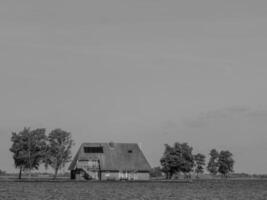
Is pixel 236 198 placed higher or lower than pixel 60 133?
lower

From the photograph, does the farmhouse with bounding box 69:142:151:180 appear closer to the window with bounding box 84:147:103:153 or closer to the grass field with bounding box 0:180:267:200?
the window with bounding box 84:147:103:153

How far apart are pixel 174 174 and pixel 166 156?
6490mm

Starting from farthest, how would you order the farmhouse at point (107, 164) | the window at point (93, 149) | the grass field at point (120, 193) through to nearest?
the window at point (93, 149) → the farmhouse at point (107, 164) → the grass field at point (120, 193)

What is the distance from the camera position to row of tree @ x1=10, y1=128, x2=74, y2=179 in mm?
144500

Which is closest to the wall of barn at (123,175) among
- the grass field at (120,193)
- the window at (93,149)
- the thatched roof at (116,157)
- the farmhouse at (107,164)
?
the farmhouse at (107,164)

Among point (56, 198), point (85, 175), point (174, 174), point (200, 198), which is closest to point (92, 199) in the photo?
point (56, 198)

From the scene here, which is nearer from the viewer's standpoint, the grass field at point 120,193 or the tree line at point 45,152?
the grass field at point 120,193

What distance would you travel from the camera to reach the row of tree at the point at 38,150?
14450cm

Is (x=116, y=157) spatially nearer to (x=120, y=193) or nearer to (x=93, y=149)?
(x=93, y=149)

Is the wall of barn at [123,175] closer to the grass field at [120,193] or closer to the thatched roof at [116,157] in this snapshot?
the thatched roof at [116,157]

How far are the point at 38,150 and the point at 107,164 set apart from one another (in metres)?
15.7

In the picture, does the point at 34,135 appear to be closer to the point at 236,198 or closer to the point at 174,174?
the point at 174,174

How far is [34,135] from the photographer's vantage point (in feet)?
479

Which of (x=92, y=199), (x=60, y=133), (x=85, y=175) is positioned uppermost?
(x=60, y=133)
